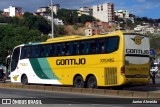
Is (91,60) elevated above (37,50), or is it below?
below

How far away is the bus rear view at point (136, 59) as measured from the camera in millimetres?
22408

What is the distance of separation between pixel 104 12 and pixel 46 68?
155 meters

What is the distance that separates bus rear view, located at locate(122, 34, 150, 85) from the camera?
22.4 m

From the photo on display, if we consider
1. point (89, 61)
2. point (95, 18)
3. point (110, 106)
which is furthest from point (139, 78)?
point (95, 18)

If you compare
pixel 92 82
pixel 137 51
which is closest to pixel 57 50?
pixel 92 82

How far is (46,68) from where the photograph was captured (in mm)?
28078

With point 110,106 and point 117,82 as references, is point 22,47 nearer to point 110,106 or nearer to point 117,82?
point 117,82

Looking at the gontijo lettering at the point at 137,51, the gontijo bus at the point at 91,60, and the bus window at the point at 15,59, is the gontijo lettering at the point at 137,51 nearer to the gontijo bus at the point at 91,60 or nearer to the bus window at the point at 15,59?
the gontijo bus at the point at 91,60

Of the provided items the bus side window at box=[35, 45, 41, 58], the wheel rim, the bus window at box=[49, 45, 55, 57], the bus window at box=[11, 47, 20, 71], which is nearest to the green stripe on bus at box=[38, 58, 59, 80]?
the bus side window at box=[35, 45, 41, 58]

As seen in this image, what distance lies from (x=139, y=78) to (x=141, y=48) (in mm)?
1666

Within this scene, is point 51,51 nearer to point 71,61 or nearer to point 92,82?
point 71,61

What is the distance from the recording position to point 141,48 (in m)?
23.1

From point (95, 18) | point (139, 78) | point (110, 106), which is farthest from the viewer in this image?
point (95, 18)

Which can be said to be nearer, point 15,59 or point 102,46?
point 102,46
